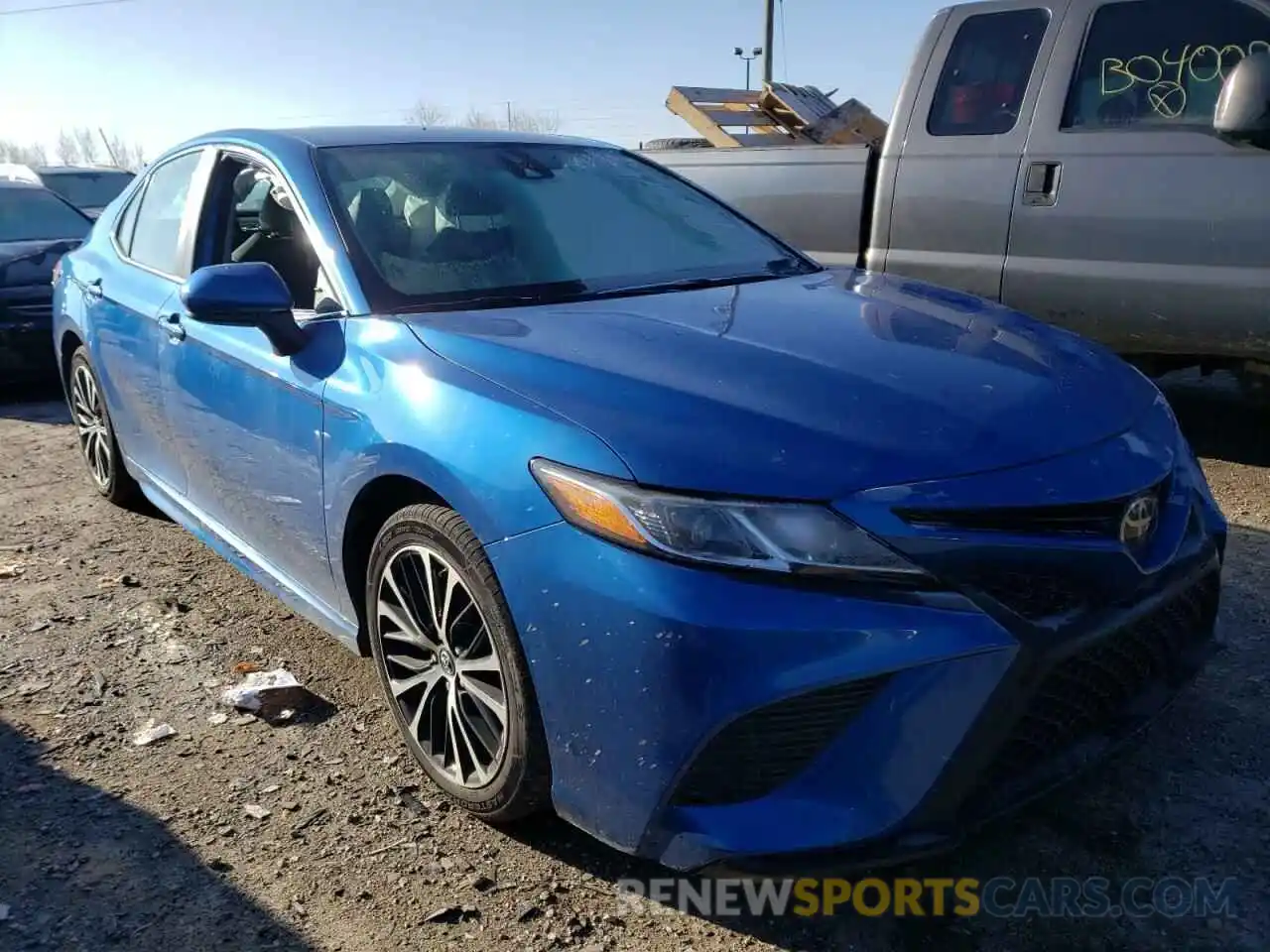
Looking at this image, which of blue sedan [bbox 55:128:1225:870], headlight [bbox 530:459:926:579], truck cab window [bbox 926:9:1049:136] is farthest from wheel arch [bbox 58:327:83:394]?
truck cab window [bbox 926:9:1049:136]

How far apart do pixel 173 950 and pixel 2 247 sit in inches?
268

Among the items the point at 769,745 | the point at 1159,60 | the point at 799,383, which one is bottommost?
the point at 769,745

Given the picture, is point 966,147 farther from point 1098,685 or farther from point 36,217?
point 36,217

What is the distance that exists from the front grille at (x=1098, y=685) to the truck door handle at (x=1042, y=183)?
9.25 feet

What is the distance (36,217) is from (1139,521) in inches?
338

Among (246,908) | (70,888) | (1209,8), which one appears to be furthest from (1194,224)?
(70,888)

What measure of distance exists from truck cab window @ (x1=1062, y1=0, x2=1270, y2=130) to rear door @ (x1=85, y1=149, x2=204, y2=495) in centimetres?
363

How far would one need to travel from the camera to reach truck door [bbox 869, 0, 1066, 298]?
15.7ft

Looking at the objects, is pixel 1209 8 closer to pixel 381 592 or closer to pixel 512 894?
pixel 381 592

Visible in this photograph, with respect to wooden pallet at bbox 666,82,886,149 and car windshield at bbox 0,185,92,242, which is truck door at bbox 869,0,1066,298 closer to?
wooden pallet at bbox 666,82,886,149

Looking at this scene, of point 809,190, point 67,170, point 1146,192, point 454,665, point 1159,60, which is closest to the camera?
point 454,665

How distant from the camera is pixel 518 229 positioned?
10.1 feet

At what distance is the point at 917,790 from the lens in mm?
1839

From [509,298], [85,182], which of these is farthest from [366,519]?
[85,182]
